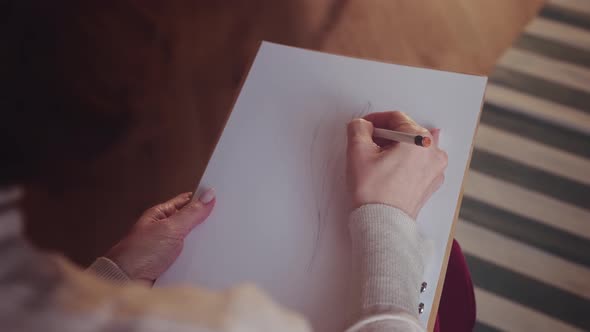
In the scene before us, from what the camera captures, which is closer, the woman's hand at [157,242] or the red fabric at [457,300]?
the woman's hand at [157,242]

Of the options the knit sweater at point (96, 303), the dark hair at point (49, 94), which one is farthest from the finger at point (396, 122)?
the dark hair at point (49, 94)

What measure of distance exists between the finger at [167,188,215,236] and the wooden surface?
2.00 ft

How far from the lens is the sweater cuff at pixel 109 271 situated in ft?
1.59

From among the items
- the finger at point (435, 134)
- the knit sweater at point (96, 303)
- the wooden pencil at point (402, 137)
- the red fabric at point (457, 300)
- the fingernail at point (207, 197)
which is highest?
the finger at point (435, 134)

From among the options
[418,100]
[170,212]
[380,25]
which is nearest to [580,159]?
[380,25]

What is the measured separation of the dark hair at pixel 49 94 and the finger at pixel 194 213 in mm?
772

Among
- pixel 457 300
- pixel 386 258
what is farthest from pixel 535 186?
pixel 386 258

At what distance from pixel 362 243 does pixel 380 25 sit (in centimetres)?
95

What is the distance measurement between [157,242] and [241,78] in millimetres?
611

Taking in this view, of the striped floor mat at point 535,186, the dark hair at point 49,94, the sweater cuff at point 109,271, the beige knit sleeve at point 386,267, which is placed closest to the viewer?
the beige knit sleeve at point 386,267

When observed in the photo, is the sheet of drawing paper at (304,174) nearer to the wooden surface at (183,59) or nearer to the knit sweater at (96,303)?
the knit sweater at (96,303)

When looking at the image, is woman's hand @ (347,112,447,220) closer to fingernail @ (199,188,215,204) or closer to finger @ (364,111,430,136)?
finger @ (364,111,430,136)

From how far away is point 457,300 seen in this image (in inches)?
24.1

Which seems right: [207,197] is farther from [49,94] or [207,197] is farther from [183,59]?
[49,94]
